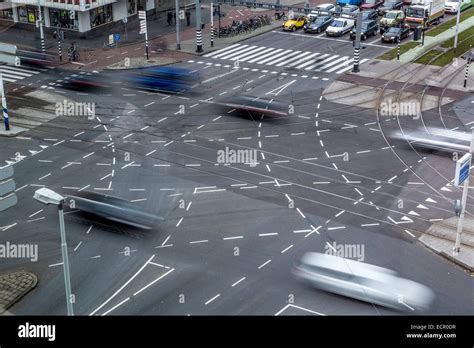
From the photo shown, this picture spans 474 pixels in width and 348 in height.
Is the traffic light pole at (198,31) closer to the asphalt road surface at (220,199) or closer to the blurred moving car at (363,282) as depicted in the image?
the asphalt road surface at (220,199)

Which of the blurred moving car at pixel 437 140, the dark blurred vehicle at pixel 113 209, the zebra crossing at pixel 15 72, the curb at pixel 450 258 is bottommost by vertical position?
the curb at pixel 450 258

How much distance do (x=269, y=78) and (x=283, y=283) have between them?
3181cm

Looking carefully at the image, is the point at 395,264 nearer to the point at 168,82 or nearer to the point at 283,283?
the point at 283,283

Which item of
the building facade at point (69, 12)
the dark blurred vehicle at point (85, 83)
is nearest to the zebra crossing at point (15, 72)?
the dark blurred vehicle at point (85, 83)

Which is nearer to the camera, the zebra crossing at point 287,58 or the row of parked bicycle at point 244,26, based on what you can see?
the zebra crossing at point 287,58

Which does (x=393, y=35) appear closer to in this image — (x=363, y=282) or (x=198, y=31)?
(x=198, y=31)

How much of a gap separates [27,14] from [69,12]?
245 inches

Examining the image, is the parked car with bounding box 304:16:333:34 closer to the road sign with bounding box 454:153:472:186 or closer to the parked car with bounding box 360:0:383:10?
the parked car with bounding box 360:0:383:10

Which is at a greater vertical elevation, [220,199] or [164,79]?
[164,79]

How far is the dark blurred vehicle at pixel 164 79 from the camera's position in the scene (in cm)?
5506

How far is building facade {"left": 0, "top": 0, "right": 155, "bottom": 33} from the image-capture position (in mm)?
68938

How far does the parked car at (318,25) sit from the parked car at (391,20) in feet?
19.1

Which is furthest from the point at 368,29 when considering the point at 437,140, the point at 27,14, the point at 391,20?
the point at 27,14

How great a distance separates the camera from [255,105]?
50.8 metres
